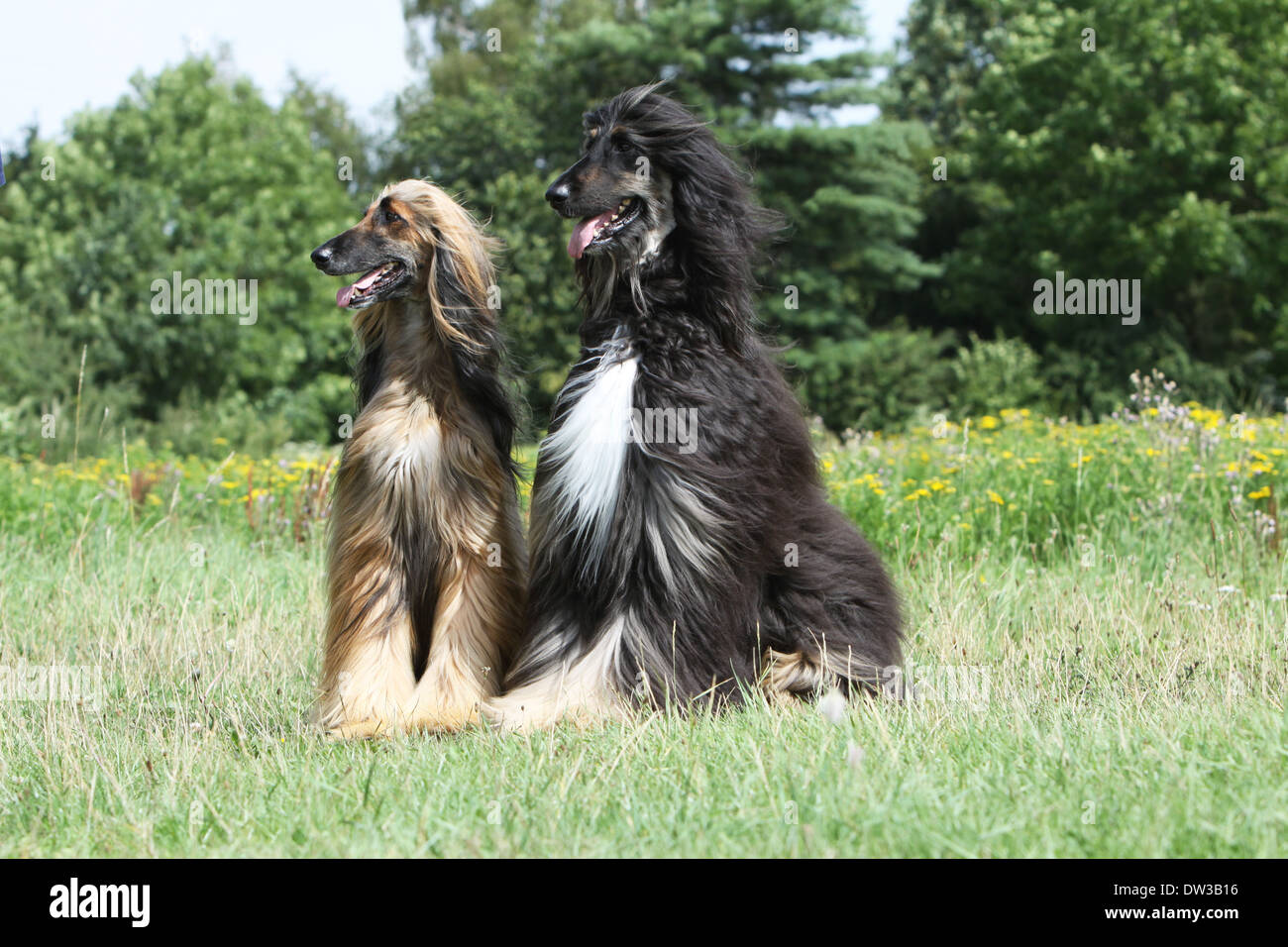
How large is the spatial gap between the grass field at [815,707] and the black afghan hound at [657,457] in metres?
0.26

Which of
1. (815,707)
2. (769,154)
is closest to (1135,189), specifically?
(769,154)

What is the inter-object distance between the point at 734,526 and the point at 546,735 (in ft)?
2.85

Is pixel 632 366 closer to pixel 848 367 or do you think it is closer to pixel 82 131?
pixel 848 367

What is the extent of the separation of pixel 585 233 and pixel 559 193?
145mm

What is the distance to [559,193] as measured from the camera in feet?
12.2

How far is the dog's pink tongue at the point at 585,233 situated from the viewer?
3.73 m

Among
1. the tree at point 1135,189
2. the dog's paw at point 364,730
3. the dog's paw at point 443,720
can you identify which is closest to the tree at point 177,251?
the tree at point 1135,189

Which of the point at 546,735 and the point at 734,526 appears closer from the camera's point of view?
the point at 546,735

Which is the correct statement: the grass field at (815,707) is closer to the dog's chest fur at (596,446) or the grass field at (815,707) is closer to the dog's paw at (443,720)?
the dog's paw at (443,720)

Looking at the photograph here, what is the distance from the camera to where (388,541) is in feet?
→ 12.9

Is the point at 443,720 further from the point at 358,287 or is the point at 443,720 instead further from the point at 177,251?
the point at 177,251

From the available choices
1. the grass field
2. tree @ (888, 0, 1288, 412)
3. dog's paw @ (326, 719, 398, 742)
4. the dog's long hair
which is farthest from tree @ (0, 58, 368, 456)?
dog's paw @ (326, 719, 398, 742)
